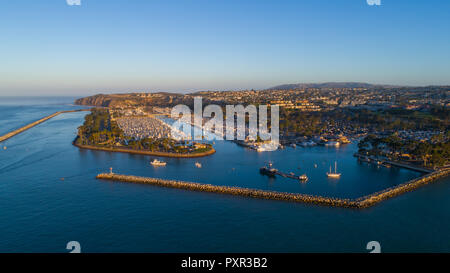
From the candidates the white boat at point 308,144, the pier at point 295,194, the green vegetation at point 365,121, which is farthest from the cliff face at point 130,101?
the pier at point 295,194

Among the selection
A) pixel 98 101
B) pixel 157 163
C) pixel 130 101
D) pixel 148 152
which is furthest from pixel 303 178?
pixel 98 101

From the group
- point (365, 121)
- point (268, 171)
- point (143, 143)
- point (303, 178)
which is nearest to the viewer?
point (303, 178)

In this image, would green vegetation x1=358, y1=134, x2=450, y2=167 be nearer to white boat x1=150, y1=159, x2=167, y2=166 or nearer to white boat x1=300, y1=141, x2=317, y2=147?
white boat x1=300, y1=141, x2=317, y2=147

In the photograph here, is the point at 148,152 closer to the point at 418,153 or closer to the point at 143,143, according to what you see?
the point at 143,143

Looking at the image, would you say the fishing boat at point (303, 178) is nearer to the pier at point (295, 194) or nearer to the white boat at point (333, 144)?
the pier at point (295, 194)
